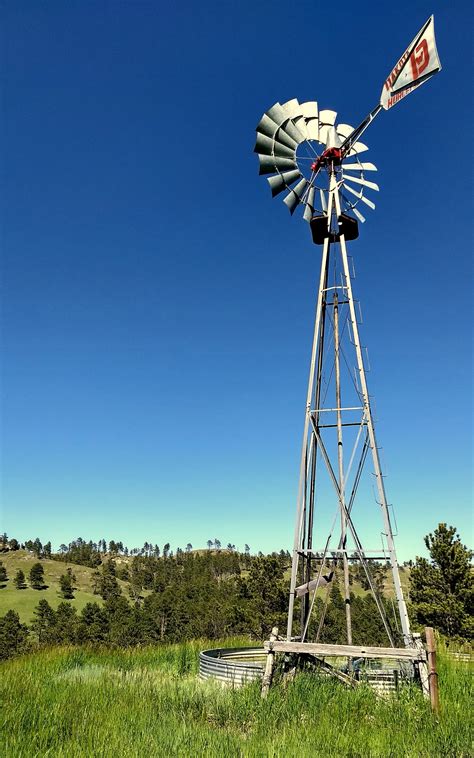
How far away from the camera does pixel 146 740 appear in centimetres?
684

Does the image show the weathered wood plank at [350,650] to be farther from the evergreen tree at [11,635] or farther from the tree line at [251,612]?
the evergreen tree at [11,635]

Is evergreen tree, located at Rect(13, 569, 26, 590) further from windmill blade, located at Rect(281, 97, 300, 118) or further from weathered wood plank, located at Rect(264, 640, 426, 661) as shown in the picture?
windmill blade, located at Rect(281, 97, 300, 118)

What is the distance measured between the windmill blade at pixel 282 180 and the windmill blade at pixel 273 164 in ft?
0.54

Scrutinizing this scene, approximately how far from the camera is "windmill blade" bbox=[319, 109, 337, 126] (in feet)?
48.4

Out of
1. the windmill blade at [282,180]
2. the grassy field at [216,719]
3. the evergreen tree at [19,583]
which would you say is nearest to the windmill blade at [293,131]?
the windmill blade at [282,180]

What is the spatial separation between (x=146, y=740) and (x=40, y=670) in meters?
6.72

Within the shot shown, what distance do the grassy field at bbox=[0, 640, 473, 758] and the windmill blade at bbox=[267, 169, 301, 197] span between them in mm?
12044

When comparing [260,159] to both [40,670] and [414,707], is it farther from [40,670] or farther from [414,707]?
[40,670]

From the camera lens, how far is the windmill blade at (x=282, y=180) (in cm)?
1425

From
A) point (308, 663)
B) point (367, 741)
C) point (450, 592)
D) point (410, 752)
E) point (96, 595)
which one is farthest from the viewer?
point (96, 595)

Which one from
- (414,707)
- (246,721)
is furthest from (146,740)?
(414,707)

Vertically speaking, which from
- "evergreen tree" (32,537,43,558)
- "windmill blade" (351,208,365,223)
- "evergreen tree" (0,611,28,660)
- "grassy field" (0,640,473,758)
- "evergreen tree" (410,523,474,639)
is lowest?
"evergreen tree" (0,611,28,660)

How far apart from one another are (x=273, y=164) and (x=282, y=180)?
0.49 meters

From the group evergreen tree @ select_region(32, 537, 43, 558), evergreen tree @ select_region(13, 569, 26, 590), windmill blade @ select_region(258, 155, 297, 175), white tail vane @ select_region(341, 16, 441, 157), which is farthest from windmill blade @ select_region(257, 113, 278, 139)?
evergreen tree @ select_region(32, 537, 43, 558)
